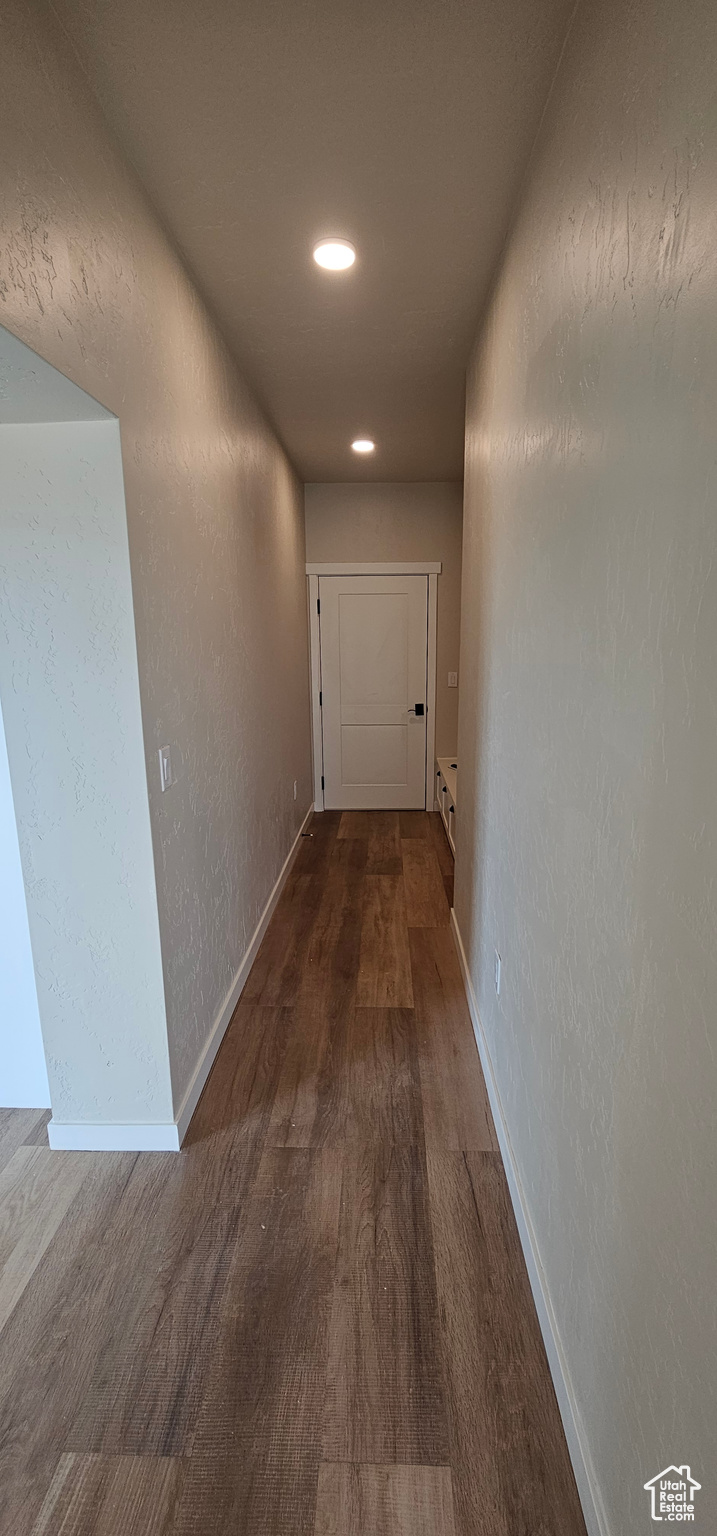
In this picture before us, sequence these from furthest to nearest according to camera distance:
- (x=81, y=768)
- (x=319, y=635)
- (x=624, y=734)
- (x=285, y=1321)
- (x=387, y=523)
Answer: (x=319, y=635)
(x=387, y=523)
(x=81, y=768)
(x=285, y=1321)
(x=624, y=734)

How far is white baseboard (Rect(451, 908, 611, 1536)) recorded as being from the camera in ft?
3.23

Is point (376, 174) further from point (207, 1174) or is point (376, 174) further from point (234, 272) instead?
point (207, 1174)

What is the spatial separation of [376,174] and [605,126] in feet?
2.57

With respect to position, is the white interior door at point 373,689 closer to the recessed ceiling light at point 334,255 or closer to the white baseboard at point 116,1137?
A: the recessed ceiling light at point 334,255

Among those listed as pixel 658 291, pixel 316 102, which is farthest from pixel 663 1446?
pixel 316 102

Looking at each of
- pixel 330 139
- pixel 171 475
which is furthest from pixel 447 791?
pixel 330 139

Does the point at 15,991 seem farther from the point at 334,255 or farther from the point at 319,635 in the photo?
the point at 319,635

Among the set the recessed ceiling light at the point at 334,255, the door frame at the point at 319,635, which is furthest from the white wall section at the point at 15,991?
the door frame at the point at 319,635

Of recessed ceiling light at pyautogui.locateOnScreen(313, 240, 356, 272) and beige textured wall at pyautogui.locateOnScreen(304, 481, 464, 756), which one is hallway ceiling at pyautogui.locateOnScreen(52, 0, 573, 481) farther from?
beige textured wall at pyautogui.locateOnScreen(304, 481, 464, 756)

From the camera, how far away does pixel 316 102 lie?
4.26 feet

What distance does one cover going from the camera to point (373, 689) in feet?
16.2

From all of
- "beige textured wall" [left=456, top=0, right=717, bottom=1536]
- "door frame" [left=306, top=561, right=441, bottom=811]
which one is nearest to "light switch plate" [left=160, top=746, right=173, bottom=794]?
"beige textured wall" [left=456, top=0, right=717, bottom=1536]

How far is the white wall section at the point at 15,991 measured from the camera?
68.2 inches

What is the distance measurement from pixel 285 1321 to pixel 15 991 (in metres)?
1.12
